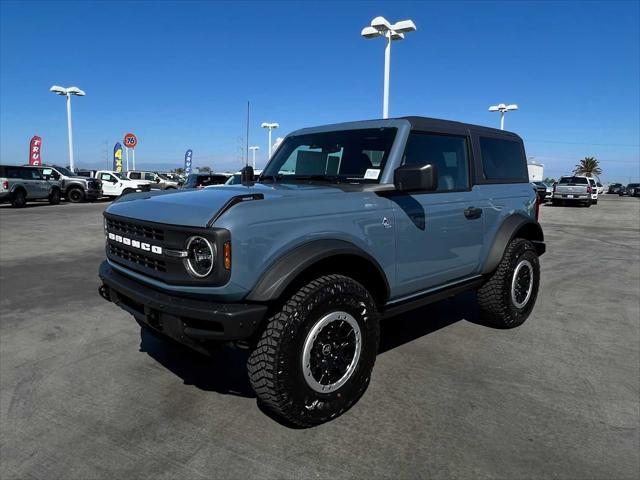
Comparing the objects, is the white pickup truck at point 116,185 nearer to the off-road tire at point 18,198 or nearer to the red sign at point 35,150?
the off-road tire at point 18,198

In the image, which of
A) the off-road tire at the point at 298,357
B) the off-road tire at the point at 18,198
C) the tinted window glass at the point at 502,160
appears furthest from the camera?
the off-road tire at the point at 18,198

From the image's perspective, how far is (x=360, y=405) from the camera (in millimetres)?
3020

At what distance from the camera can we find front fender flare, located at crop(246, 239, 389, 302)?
2.44 meters

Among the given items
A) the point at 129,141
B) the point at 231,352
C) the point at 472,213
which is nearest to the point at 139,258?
the point at 231,352

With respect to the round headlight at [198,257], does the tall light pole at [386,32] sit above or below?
above

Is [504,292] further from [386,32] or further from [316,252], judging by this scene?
[386,32]

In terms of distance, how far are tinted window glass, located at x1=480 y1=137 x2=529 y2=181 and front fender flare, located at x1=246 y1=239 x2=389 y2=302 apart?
2.30 meters

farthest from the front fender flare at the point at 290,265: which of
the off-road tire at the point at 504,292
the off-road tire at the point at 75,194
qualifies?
the off-road tire at the point at 75,194

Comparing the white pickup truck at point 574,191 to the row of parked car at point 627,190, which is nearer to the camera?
the white pickup truck at point 574,191

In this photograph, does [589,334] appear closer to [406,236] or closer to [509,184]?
[509,184]

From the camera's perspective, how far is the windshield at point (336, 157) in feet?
11.4

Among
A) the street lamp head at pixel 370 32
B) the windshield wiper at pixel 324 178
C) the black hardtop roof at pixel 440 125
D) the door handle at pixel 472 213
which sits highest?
the street lamp head at pixel 370 32

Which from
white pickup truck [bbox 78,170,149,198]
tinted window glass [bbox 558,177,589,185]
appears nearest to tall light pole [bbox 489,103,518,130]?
tinted window glass [bbox 558,177,589,185]

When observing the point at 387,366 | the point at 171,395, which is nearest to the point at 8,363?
the point at 171,395
